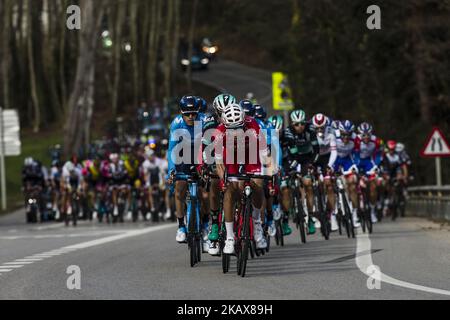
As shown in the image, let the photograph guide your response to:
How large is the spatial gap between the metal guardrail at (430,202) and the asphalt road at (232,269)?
4.57 meters

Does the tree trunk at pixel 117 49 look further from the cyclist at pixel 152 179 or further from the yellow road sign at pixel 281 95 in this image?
the cyclist at pixel 152 179

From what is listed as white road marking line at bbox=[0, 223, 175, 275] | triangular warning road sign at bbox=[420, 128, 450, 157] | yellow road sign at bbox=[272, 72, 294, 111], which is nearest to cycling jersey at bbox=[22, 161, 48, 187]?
yellow road sign at bbox=[272, 72, 294, 111]

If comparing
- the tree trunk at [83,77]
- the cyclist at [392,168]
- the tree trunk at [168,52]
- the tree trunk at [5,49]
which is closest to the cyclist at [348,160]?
the cyclist at [392,168]

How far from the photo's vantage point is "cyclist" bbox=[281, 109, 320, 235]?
2372 cm

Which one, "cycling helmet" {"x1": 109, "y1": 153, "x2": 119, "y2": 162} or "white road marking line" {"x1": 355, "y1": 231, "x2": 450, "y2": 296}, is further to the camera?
"cycling helmet" {"x1": 109, "y1": 153, "x2": 119, "y2": 162}

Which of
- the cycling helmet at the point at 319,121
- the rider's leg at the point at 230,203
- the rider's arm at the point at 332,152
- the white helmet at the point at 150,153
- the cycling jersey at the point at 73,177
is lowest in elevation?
the rider's leg at the point at 230,203

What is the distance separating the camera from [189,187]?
19.1 metres

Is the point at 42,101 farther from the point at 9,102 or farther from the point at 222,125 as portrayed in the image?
the point at 222,125

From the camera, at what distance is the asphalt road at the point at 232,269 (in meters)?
14.3

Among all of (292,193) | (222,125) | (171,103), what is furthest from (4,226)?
(171,103)

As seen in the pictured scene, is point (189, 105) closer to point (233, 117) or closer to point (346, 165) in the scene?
point (233, 117)

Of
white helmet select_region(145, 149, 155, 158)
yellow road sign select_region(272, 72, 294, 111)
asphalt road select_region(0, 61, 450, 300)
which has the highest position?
yellow road sign select_region(272, 72, 294, 111)

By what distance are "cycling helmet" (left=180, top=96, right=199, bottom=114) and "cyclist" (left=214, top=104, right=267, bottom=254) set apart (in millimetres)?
2098

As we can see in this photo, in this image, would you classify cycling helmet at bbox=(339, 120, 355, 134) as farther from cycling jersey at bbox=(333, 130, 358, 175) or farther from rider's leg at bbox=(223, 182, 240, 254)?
rider's leg at bbox=(223, 182, 240, 254)
